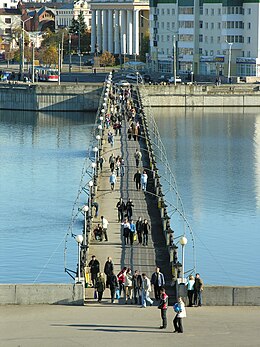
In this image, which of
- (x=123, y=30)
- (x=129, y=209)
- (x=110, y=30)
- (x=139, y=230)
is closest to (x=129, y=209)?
(x=129, y=209)

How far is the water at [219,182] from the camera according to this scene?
31484mm

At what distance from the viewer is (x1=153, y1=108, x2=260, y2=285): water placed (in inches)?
1240

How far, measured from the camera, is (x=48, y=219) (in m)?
37.2

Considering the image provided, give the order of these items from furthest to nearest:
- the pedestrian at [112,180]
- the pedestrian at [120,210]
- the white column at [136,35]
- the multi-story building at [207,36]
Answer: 1. the white column at [136,35]
2. the multi-story building at [207,36]
3. the pedestrian at [112,180]
4. the pedestrian at [120,210]

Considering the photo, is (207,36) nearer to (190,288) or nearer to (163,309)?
(190,288)

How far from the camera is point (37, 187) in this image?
45.2 m

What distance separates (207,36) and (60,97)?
17608 millimetres

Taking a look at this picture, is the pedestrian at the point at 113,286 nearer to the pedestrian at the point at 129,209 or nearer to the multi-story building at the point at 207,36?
the pedestrian at the point at 129,209

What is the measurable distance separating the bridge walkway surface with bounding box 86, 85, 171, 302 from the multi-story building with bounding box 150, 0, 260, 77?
43.3 metres

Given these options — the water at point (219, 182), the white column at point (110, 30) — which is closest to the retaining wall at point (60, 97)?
the water at point (219, 182)

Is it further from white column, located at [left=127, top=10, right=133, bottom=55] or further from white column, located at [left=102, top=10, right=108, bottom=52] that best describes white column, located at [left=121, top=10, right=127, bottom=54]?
white column, located at [left=102, top=10, right=108, bottom=52]

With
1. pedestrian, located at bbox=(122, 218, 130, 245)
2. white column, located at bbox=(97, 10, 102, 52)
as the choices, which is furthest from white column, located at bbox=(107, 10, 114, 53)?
pedestrian, located at bbox=(122, 218, 130, 245)

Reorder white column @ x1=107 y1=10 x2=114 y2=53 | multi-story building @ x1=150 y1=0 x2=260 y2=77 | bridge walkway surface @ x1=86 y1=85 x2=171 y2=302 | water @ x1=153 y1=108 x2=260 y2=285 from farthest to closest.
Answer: white column @ x1=107 y1=10 x2=114 y2=53 < multi-story building @ x1=150 y1=0 x2=260 y2=77 < water @ x1=153 y1=108 x2=260 y2=285 < bridge walkway surface @ x1=86 y1=85 x2=171 y2=302

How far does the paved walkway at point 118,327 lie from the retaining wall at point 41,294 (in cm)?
15
